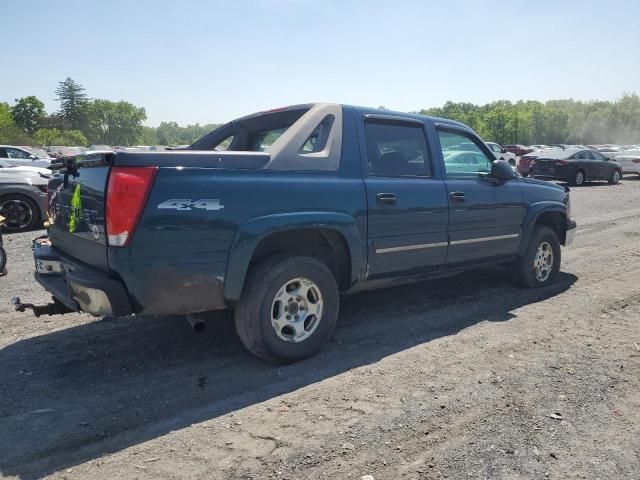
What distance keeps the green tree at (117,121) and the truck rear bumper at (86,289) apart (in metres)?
146

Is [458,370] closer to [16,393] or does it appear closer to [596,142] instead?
→ [16,393]

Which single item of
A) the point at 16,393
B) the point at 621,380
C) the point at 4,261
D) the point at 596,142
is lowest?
the point at 621,380

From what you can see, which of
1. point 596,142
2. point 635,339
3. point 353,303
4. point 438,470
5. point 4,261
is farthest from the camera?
point 596,142

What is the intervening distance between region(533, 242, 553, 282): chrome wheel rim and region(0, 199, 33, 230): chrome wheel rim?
9.07 meters

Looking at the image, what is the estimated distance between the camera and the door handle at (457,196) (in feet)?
15.2

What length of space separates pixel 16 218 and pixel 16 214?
0.25 ft

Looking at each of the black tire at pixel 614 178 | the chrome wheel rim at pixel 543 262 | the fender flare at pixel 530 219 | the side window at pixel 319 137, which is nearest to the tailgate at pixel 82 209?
the side window at pixel 319 137

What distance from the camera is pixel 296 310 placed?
12.1 ft

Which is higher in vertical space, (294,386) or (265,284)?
(265,284)

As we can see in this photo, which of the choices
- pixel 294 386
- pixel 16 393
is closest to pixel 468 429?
pixel 294 386

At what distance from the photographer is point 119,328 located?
4.39 metres

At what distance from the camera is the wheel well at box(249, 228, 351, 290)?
143 inches

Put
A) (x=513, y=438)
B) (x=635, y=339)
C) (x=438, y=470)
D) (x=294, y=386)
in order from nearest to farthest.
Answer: (x=438, y=470)
(x=513, y=438)
(x=294, y=386)
(x=635, y=339)

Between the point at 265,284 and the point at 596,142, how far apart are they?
13726 cm
